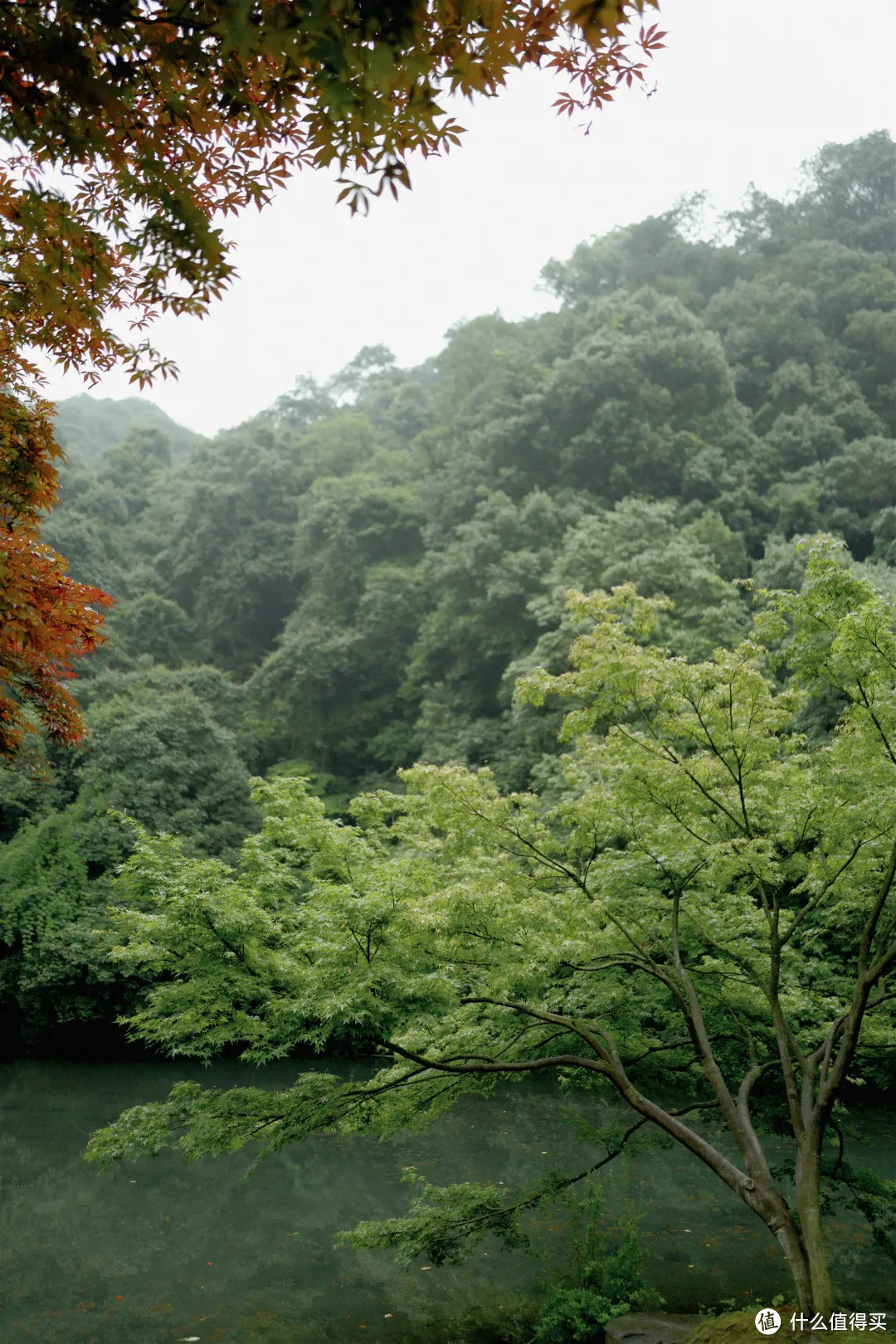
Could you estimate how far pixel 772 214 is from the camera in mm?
28141

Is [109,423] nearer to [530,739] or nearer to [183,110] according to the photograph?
[530,739]

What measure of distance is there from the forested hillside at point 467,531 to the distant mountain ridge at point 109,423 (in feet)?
26.7

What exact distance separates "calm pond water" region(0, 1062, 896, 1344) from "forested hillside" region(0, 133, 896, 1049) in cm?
480

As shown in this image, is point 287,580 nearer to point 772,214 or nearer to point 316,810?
point 772,214

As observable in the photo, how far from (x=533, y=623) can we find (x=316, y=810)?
13132 mm

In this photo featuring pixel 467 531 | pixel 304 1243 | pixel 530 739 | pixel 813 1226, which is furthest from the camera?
pixel 467 531

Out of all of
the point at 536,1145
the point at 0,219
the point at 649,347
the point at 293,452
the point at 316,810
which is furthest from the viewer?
the point at 293,452

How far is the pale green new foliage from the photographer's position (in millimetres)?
4629

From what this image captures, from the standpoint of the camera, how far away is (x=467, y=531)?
19.9 metres

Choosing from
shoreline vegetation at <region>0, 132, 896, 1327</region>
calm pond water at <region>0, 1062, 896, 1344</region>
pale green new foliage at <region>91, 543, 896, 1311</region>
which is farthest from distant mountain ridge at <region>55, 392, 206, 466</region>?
pale green new foliage at <region>91, 543, 896, 1311</region>

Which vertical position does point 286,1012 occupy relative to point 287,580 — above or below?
below

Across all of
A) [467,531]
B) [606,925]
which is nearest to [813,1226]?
[606,925]

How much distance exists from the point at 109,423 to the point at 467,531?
30.2 m

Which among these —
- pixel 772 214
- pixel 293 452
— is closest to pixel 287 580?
pixel 293 452
